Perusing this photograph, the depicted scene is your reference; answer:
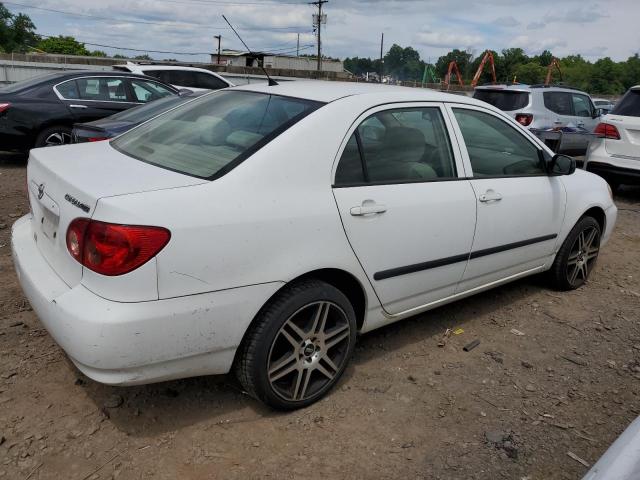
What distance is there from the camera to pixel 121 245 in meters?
2.21

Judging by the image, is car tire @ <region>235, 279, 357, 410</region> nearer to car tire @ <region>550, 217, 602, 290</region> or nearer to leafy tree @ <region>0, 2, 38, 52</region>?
car tire @ <region>550, 217, 602, 290</region>

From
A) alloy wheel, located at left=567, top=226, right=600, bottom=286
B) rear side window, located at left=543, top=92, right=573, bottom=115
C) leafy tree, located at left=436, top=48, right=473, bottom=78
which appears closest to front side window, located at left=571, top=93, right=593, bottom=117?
rear side window, located at left=543, top=92, right=573, bottom=115

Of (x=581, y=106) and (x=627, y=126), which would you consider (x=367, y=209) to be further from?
(x=581, y=106)

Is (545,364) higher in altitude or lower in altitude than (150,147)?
lower

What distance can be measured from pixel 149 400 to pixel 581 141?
35.2ft

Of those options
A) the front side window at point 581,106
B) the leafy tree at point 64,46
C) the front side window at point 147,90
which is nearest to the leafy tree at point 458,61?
the leafy tree at point 64,46

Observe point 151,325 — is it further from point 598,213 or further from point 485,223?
point 598,213

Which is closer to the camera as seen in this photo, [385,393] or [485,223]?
[385,393]

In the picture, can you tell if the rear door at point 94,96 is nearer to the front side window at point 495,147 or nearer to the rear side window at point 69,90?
the rear side window at point 69,90

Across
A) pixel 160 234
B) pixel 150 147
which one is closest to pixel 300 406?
pixel 160 234

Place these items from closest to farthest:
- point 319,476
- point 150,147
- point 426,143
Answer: point 319,476, point 150,147, point 426,143

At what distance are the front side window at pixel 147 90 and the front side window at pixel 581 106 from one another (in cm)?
792

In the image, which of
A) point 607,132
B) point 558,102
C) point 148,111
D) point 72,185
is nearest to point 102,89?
point 148,111

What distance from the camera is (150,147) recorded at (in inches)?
120
